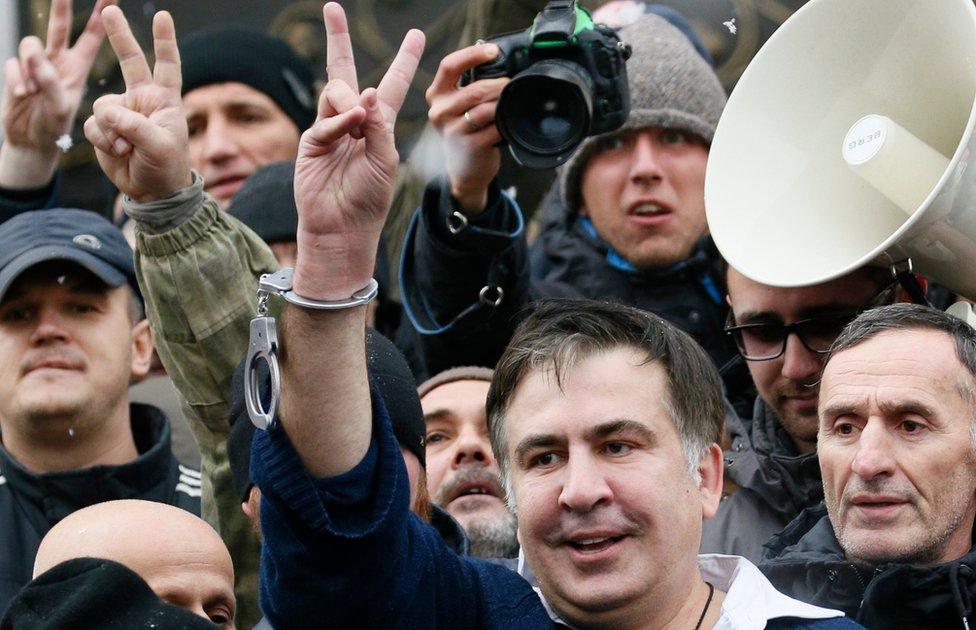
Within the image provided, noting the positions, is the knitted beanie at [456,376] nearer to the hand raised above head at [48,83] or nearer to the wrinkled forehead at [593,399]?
the hand raised above head at [48,83]

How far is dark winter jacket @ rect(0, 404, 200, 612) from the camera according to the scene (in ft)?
13.2

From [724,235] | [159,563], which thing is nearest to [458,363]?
[724,235]

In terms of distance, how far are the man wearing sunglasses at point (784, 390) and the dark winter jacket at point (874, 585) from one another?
0.97ft

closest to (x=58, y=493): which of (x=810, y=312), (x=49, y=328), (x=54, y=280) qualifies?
(x=49, y=328)

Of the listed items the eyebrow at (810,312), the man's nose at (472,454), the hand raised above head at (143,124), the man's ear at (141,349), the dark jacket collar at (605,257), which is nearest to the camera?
the hand raised above head at (143,124)

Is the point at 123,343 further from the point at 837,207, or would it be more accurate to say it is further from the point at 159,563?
the point at 837,207

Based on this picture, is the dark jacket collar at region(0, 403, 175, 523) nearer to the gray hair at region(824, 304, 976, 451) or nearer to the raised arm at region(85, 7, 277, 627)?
the raised arm at region(85, 7, 277, 627)

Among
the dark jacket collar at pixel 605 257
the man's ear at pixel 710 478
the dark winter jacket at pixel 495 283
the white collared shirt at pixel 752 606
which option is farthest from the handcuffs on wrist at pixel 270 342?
the dark jacket collar at pixel 605 257

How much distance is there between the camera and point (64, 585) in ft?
9.43

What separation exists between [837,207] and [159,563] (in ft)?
5.94

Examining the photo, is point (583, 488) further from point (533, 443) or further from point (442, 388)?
point (442, 388)

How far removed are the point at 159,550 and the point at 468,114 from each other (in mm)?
1282

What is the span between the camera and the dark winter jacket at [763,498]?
3830mm

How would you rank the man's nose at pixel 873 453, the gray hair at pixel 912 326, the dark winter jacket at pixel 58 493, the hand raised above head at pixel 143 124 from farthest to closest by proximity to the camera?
the dark winter jacket at pixel 58 493
the hand raised above head at pixel 143 124
the gray hair at pixel 912 326
the man's nose at pixel 873 453
